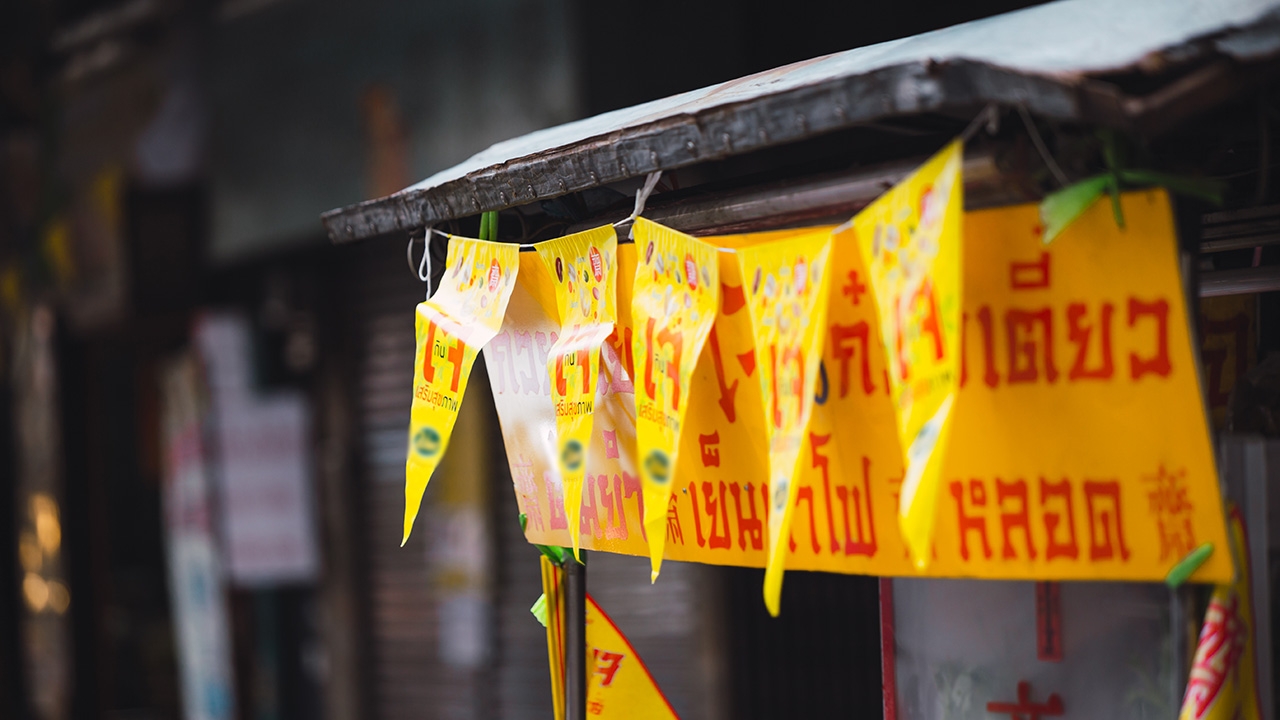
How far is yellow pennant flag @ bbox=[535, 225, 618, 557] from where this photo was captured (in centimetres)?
276

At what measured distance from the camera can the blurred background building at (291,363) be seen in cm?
616

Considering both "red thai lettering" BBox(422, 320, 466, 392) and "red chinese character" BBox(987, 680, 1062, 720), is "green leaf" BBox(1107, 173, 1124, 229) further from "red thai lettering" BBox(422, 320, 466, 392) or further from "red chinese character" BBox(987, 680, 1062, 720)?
"red thai lettering" BBox(422, 320, 466, 392)

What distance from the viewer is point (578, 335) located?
9.39ft

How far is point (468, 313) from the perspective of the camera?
305 cm

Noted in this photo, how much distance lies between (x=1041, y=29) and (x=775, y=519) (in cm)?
100

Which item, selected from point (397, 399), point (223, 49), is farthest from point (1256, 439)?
point (223, 49)

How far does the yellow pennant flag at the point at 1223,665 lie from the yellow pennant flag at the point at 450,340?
1.63 m

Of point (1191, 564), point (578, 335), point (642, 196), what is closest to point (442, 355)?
point (578, 335)

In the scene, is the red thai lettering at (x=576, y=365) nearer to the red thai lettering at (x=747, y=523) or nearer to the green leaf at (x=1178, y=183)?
the red thai lettering at (x=747, y=523)

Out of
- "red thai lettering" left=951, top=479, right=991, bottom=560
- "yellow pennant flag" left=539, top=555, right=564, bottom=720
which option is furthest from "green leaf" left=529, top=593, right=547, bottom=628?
"red thai lettering" left=951, top=479, right=991, bottom=560

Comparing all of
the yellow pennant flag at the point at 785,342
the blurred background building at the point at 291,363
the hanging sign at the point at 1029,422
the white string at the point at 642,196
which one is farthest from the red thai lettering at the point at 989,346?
the blurred background building at the point at 291,363

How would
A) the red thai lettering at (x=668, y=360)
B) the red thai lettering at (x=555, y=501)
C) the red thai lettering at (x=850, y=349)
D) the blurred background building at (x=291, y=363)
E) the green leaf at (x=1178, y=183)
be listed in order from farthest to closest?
the blurred background building at (x=291, y=363), the red thai lettering at (x=555, y=501), the red thai lettering at (x=668, y=360), the red thai lettering at (x=850, y=349), the green leaf at (x=1178, y=183)

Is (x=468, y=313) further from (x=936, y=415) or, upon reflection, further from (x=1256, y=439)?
(x=1256, y=439)

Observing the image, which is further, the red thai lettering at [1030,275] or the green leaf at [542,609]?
the green leaf at [542,609]
